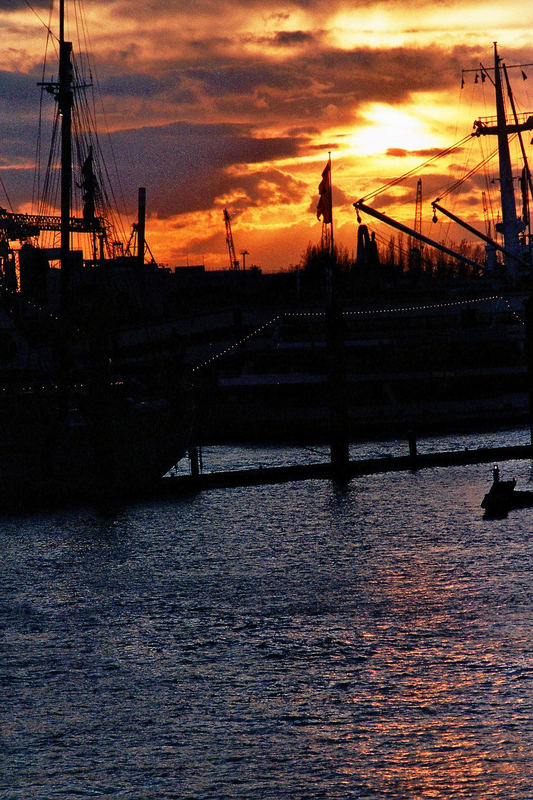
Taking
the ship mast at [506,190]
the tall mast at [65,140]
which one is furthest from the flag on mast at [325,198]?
the ship mast at [506,190]

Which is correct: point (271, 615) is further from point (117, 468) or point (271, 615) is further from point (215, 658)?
point (117, 468)

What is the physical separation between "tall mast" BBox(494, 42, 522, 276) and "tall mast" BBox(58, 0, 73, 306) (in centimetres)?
4656

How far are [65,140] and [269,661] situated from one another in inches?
1546

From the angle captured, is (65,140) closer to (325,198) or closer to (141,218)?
(325,198)

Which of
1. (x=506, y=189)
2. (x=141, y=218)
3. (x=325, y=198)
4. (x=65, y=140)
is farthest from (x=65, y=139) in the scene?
(x=141, y=218)

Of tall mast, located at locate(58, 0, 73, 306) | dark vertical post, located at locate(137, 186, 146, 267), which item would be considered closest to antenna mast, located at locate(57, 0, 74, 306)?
tall mast, located at locate(58, 0, 73, 306)

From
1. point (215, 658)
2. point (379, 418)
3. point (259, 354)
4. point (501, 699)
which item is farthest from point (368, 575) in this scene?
point (259, 354)

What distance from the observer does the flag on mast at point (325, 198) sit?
2224 inches

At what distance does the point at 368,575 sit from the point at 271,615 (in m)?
5.19

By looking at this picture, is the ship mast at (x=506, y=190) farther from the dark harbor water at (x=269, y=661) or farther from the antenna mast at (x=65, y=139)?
the dark harbor water at (x=269, y=661)

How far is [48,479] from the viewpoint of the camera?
43406 millimetres

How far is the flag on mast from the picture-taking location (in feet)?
185

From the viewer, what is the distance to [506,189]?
3804 inches

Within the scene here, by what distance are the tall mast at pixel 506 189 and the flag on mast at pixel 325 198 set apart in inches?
1632
